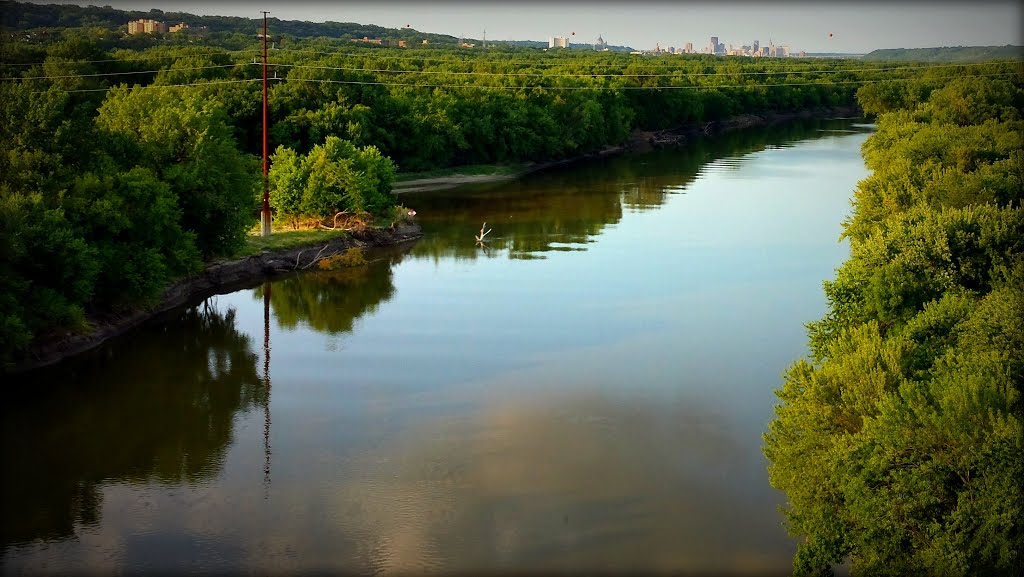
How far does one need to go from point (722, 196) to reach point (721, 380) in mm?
40321

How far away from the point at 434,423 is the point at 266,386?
6.34 meters

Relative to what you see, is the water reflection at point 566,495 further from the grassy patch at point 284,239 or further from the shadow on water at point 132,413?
the grassy patch at point 284,239

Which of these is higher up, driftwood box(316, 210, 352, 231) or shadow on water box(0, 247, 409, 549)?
driftwood box(316, 210, 352, 231)

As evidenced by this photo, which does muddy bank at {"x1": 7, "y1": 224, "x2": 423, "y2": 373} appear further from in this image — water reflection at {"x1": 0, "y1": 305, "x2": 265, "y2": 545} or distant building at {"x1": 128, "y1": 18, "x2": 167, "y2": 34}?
distant building at {"x1": 128, "y1": 18, "x2": 167, "y2": 34}

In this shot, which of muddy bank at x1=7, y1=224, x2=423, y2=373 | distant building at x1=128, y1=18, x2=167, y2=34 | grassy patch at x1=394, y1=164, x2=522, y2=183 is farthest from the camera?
distant building at x1=128, y1=18, x2=167, y2=34

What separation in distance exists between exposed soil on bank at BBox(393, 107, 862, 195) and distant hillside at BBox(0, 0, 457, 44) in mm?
29187

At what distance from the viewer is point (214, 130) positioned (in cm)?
4581

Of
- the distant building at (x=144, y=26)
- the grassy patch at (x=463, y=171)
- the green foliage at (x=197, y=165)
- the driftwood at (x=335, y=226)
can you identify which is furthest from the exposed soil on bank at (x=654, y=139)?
the distant building at (x=144, y=26)

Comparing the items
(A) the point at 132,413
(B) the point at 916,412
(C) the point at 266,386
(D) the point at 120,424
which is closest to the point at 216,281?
(C) the point at 266,386

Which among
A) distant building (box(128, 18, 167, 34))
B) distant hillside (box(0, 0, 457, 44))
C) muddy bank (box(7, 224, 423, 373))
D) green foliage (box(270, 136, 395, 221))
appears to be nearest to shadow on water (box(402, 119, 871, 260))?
muddy bank (box(7, 224, 423, 373))

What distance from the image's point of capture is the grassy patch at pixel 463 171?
7669cm

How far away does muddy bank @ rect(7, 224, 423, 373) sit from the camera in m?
33.2

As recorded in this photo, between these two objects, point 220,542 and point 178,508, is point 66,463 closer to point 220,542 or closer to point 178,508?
point 178,508

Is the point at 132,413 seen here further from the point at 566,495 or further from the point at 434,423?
the point at 566,495
